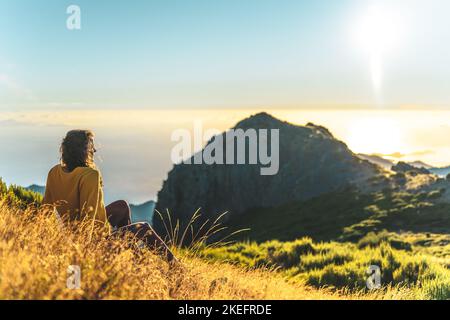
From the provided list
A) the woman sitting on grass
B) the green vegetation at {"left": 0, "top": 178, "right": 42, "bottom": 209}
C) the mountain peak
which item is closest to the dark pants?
the woman sitting on grass

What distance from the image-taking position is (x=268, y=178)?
7981 cm

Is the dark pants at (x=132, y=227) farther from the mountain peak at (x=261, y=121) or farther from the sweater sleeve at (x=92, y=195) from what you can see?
the mountain peak at (x=261, y=121)

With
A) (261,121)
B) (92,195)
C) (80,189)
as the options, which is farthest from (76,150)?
(261,121)

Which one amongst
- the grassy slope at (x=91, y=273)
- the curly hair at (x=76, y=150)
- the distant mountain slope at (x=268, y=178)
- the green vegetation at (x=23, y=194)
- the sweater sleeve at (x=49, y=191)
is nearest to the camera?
the grassy slope at (x=91, y=273)

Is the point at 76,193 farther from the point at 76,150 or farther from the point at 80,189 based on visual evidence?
the point at 76,150

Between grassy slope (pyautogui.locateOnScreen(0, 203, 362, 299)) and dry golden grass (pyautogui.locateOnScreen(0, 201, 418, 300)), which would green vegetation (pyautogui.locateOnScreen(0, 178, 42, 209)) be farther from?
grassy slope (pyautogui.locateOnScreen(0, 203, 362, 299))

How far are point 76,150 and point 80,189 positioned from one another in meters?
0.53

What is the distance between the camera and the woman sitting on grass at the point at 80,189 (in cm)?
713

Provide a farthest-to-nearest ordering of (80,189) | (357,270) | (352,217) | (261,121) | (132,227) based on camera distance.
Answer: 1. (261,121)
2. (352,217)
3. (357,270)
4. (132,227)
5. (80,189)

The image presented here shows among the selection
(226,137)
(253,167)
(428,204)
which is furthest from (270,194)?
(428,204)

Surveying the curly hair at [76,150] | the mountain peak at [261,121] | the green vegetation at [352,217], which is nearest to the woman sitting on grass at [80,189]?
the curly hair at [76,150]

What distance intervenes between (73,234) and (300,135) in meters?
77.7

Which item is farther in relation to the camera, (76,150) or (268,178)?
(268,178)

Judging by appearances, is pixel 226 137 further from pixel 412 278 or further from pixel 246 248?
pixel 412 278
